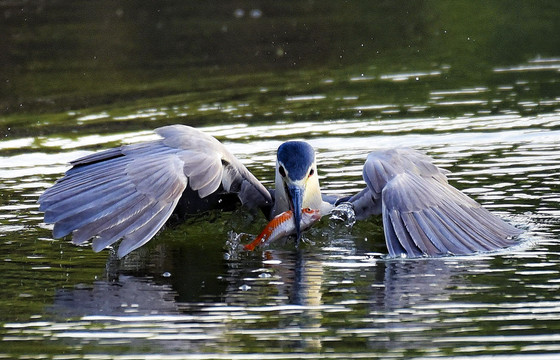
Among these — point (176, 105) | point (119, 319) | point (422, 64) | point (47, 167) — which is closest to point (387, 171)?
point (119, 319)

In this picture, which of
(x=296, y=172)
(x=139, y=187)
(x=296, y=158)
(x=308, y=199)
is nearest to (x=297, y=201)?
(x=296, y=172)

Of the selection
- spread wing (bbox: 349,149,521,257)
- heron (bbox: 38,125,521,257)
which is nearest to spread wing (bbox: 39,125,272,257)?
heron (bbox: 38,125,521,257)

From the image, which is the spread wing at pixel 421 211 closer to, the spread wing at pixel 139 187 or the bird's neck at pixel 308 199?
the bird's neck at pixel 308 199

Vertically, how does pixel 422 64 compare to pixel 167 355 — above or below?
above

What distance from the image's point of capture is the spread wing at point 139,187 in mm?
7336

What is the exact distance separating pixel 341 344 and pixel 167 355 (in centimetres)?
84

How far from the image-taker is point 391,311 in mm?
6152

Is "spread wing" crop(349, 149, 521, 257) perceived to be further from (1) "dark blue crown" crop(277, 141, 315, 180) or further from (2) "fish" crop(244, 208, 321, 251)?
(2) "fish" crop(244, 208, 321, 251)

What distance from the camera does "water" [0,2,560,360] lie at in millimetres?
5824

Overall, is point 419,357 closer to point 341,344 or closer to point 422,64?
point 341,344

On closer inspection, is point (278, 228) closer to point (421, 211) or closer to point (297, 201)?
point (297, 201)

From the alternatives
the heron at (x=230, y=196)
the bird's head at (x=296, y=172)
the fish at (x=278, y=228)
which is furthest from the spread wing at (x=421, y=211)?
the fish at (x=278, y=228)

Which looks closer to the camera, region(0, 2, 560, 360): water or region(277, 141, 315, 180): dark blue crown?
region(0, 2, 560, 360): water

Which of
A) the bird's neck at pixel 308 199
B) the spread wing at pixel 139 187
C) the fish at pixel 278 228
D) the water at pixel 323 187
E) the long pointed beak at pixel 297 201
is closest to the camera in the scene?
the water at pixel 323 187
